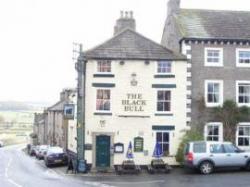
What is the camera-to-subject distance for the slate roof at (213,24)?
36781 millimetres

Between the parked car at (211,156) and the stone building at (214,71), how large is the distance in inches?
232

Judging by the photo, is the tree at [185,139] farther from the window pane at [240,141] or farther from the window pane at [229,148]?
the window pane at [229,148]

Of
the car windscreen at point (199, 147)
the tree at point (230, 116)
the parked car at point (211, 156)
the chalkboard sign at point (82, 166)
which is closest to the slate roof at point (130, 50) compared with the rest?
the tree at point (230, 116)

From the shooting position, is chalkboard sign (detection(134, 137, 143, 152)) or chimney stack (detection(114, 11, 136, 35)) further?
chimney stack (detection(114, 11, 136, 35))

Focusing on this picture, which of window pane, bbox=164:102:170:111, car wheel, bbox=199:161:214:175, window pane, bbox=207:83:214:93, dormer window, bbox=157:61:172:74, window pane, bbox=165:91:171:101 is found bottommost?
car wheel, bbox=199:161:214:175

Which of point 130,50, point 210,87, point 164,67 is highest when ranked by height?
point 130,50

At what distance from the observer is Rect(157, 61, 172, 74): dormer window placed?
35750 millimetres

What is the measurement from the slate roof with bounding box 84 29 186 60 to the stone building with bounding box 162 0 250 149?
1468 millimetres

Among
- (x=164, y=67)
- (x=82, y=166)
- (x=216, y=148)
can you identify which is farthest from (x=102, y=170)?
(x=164, y=67)

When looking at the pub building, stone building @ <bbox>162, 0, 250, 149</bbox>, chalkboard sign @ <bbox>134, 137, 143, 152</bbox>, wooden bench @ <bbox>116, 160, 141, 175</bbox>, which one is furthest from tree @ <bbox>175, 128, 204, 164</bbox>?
wooden bench @ <bbox>116, 160, 141, 175</bbox>

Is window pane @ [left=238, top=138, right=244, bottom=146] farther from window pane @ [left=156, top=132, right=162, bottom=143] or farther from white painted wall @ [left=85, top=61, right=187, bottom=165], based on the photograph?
window pane @ [left=156, top=132, right=162, bottom=143]

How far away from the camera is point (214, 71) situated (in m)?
36.6

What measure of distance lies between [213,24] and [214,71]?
3859 millimetres

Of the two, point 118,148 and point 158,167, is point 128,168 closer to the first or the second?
point 158,167
